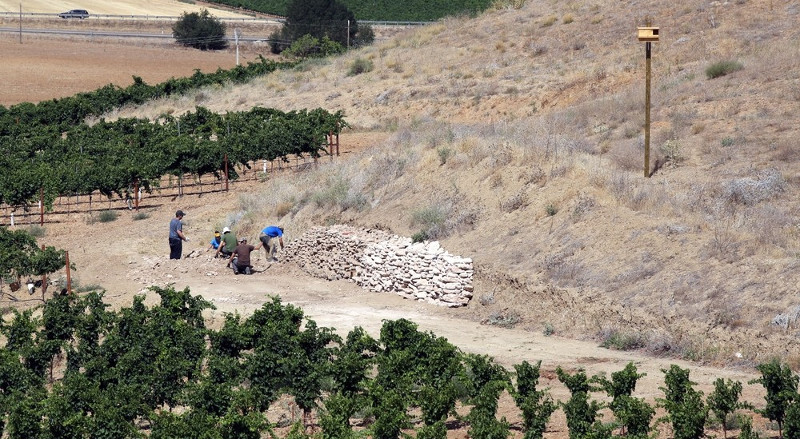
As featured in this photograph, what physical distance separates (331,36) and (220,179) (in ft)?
136

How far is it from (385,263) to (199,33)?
64922mm

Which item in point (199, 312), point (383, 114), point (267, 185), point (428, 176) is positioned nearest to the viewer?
point (199, 312)

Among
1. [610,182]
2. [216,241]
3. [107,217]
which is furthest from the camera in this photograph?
[107,217]

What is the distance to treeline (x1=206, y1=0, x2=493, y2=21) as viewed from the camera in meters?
92.4

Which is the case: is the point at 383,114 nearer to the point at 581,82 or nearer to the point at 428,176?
the point at 581,82

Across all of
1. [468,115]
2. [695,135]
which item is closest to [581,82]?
[468,115]

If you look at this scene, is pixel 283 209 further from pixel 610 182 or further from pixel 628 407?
pixel 628 407

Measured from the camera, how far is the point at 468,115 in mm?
38188

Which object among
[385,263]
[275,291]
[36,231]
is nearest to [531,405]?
[385,263]

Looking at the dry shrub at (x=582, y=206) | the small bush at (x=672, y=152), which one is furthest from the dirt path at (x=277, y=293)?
the small bush at (x=672, y=152)

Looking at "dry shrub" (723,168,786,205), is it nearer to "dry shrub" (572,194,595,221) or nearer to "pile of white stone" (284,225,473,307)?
"dry shrub" (572,194,595,221)

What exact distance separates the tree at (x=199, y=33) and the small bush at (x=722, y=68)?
5812 centimetres

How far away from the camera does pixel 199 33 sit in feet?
276

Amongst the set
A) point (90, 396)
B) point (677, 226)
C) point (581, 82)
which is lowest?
point (90, 396)
